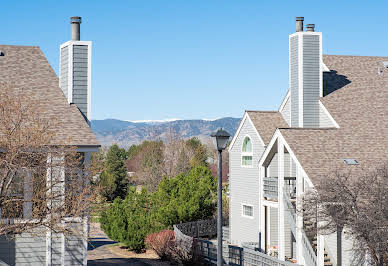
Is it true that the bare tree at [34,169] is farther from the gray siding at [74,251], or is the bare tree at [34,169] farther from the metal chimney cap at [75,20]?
the metal chimney cap at [75,20]

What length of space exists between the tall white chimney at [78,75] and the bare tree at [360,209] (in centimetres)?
965

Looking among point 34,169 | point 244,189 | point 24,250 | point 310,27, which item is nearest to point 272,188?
point 244,189

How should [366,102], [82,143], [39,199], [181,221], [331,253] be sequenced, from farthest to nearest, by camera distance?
1. [181,221]
2. [366,102]
3. [331,253]
4. [82,143]
5. [39,199]

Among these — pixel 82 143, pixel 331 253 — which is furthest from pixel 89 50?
pixel 331 253

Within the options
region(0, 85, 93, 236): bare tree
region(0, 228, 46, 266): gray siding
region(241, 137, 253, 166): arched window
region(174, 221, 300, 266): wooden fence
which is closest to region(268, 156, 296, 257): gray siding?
region(174, 221, 300, 266): wooden fence

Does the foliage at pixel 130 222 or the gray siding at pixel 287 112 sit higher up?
the gray siding at pixel 287 112

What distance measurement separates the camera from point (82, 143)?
2106 centimetres

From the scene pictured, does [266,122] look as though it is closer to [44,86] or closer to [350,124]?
[350,124]

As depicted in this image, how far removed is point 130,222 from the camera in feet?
101

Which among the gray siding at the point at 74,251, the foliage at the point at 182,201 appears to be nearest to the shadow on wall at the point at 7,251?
the gray siding at the point at 74,251

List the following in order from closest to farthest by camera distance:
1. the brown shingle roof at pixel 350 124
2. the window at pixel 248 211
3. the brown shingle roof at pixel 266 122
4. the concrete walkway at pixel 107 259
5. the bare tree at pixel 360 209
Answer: the bare tree at pixel 360 209, the brown shingle roof at pixel 350 124, the concrete walkway at pixel 107 259, the brown shingle roof at pixel 266 122, the window at pixel 248 211

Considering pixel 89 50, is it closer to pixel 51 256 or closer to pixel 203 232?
pixel 51 256

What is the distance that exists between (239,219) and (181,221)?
3504mm

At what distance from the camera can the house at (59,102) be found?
69.3 feet
